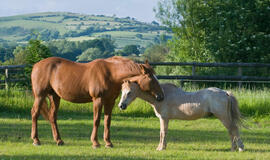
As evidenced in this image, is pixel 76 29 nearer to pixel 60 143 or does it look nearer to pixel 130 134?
pixel 130 134

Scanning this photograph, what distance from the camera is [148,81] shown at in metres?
8.03

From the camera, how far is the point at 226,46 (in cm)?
2591

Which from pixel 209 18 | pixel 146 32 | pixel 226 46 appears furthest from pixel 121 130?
pixel 146 32

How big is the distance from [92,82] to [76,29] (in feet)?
436

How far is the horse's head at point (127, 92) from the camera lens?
8008 mm

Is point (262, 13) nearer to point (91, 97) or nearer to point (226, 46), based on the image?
point (226, 46)

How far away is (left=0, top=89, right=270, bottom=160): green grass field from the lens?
296 inches

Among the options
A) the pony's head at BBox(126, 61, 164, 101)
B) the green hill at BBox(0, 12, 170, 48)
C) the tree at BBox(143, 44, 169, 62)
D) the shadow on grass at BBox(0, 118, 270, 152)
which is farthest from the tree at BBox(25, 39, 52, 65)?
the green hill at BBox(0, 12, 170, 48)

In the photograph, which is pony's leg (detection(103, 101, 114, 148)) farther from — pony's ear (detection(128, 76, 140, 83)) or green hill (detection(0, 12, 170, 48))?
green hill (detection(0, 12, 170, 48))

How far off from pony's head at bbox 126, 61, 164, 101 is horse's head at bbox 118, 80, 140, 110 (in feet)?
0.35

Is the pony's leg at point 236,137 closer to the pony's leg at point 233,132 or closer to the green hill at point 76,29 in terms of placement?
the pony's leg at point 233,132

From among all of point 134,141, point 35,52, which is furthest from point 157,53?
point 134,141

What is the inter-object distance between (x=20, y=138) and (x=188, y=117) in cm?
378

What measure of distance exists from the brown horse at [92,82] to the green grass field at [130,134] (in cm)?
70
